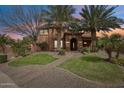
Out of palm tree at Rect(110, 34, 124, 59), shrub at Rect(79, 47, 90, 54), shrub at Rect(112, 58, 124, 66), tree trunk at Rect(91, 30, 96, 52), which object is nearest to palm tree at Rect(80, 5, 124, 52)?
tree trunk at Rect(91, 30, 96, 52)

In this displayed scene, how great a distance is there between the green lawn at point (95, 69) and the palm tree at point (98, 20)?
0.42 metres

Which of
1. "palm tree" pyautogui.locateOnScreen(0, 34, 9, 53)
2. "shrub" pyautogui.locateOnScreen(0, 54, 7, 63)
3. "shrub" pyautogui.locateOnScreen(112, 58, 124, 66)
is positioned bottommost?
"shrub" pyautogui.locateOnScreen(112, 58, 124, 66)

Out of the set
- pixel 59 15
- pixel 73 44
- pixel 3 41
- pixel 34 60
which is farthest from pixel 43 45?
pixel 3 41

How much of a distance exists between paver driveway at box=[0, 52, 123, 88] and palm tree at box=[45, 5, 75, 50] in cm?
72

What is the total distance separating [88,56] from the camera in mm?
10430

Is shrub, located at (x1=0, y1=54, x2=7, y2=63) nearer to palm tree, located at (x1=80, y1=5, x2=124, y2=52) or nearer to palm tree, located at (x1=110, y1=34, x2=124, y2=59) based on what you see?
palm tree, located at (x1=80, y1=5, x2=124, y2=52)

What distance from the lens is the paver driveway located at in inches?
395

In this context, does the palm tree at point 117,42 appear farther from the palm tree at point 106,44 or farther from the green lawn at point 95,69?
the green lawn at point 95,69

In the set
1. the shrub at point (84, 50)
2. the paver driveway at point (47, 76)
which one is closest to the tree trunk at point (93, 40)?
the shrub at point (84, 50)

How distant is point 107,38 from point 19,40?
2.84 meters

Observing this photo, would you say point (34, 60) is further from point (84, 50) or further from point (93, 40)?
point (93, 40)

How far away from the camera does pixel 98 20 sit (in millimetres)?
10305

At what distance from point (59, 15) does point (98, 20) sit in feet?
4.10

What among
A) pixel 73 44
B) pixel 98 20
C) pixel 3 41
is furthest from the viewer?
pixel 3 41
